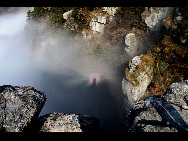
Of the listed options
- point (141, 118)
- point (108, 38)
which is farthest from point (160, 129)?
point (108, 38)

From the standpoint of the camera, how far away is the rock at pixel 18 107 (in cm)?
350

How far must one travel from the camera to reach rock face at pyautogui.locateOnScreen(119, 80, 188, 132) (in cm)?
321

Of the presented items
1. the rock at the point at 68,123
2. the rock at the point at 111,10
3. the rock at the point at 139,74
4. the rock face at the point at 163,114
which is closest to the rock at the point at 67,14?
the rock at the point at 111,10

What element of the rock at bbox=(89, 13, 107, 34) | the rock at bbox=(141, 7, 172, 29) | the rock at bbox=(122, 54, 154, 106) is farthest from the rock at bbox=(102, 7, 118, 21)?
the rock at bbox=(122, 54, 154, 106)

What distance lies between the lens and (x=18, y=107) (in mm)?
3822

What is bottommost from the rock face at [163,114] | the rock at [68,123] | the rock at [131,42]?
the rock at [68,123]

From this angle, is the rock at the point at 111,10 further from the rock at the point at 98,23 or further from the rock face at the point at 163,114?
the rock face at the point at 163,114

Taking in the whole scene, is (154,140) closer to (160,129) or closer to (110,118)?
(160,129)

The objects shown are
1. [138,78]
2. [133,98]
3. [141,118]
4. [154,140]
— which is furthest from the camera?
[133,98]

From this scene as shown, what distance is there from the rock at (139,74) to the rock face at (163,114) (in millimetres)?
5814

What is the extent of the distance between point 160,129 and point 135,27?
528 inches

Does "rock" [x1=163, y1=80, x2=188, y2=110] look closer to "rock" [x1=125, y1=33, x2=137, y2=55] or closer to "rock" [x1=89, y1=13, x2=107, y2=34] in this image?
"rock" [x1=125, y1=33, x2=137, y2=55]

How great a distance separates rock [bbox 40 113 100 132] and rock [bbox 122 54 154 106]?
7.14 meters

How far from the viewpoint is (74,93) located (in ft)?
60.8
